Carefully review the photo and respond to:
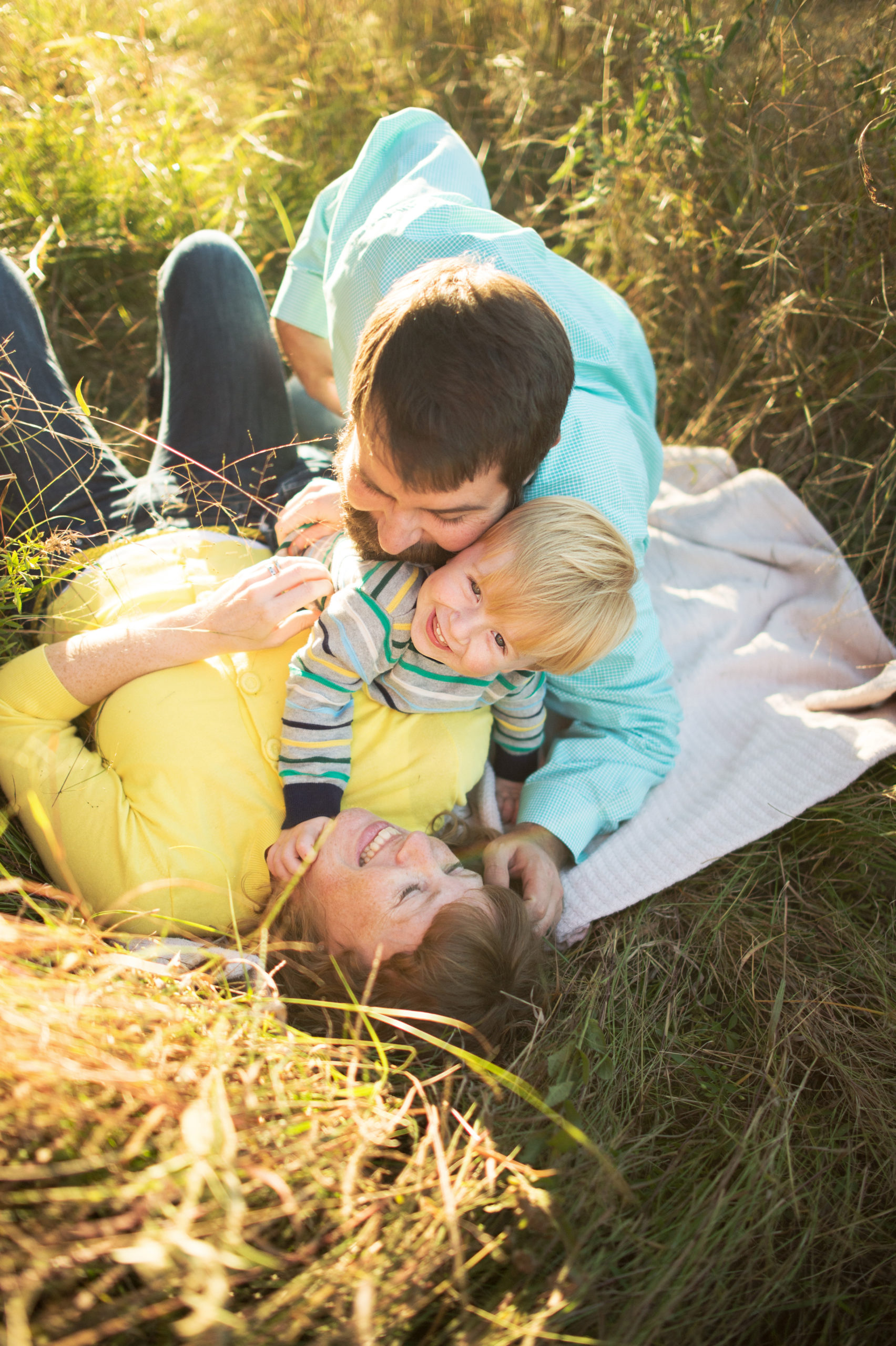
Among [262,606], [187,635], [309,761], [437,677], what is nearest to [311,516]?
[262,606]

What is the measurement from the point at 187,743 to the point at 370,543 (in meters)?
0.71

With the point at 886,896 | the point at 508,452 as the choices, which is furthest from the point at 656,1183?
the point at 508,452

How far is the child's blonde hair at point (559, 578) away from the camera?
6.09 feet

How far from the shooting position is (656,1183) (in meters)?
1.76

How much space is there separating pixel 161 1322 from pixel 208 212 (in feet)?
13.7

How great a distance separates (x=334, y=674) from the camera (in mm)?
2049

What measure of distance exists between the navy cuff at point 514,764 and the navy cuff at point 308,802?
2.41ft

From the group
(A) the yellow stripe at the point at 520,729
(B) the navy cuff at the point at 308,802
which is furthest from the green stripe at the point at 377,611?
(A) the yellow stripe at the point at 520,729

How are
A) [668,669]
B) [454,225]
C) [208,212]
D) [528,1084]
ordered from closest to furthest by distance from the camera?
[528,1084], [454,225], [668,669], [208,212]

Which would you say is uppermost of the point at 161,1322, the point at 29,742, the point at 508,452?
the point at 508,452

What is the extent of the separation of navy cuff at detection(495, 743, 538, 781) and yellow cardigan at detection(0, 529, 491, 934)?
0.69ft

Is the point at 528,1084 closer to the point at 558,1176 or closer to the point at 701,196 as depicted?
the point at 558,1176

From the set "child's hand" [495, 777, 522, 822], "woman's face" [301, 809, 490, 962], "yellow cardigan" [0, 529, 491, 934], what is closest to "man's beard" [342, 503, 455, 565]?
"yellow cardigan" [0, 529, 491, 934]

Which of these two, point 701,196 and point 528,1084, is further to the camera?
point 701,196
